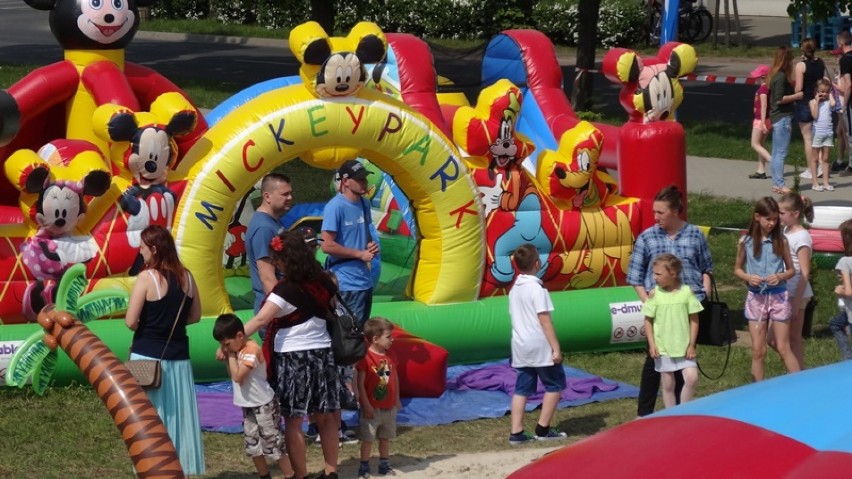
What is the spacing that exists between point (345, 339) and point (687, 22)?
24.6 meters

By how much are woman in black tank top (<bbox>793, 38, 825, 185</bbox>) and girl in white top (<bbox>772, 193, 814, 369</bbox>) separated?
651cm

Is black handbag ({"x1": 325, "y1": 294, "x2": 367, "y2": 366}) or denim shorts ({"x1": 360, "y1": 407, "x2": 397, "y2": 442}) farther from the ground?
black handbag ({"x1": 325, "y1": 294, "x2": 367, "y2": 366})

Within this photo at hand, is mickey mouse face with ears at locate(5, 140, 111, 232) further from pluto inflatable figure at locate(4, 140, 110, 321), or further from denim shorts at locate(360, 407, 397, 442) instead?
denim shorts at locate(360, 407, 397, 442)

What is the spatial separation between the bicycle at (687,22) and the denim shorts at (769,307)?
21.8 m

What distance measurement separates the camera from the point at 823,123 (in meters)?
15.0

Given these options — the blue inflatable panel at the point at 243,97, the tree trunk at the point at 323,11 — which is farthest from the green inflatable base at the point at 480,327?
the tree trunk at the point at 323,11

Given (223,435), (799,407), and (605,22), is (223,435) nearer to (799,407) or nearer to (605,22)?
(799,407)

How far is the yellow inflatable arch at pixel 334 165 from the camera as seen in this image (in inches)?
346

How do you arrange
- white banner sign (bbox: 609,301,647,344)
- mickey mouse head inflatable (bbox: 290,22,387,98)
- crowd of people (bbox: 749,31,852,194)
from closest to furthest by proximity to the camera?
1. mickey mouse head inflatable (bbox: 290,22,387,98)
2. white banner sign (bbox: 609,301,647,344)
3. crowd of people (bbox: 749,31,852,194)

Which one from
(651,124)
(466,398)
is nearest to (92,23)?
(466,398)

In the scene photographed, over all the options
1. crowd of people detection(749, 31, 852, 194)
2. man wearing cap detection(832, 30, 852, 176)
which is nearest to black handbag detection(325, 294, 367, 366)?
crowd of people detection(749, 31, 852, 194)

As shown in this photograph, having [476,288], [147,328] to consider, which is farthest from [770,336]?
[147,328]

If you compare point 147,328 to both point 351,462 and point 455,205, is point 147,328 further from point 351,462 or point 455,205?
point 455,205

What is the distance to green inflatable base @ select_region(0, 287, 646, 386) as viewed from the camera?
8727mm
